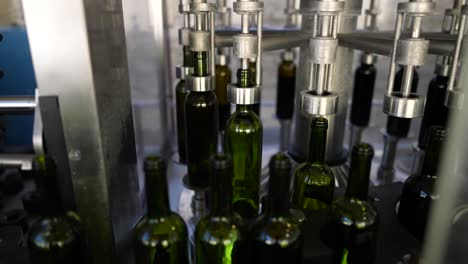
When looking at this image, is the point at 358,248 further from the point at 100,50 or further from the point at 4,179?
the point at 4,179

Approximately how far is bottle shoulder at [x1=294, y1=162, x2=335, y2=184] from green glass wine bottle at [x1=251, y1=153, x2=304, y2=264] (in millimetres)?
161

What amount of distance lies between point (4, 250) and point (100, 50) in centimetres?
36

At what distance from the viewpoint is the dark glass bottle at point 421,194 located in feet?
1.89

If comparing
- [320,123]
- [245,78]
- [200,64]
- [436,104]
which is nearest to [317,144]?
[320,123]

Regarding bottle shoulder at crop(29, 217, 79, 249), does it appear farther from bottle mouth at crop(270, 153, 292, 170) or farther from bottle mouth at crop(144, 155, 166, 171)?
bottle mouth at crop(270, 153, 292, 170)

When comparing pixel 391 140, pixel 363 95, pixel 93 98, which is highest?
pixel 93 98

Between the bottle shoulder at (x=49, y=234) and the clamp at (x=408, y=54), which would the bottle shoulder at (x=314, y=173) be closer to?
the clamp at (x=408, y=54)

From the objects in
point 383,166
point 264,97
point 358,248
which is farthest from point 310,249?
point 264,97

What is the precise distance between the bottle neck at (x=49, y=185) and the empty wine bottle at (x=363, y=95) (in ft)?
2.58

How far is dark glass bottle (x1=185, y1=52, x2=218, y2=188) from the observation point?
2.58 feet

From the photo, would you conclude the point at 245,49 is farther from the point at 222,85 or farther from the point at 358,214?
the point at 222,85

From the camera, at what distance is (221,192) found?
1.52 ft

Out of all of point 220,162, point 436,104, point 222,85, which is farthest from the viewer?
point 222,85

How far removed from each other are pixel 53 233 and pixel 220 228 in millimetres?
212
